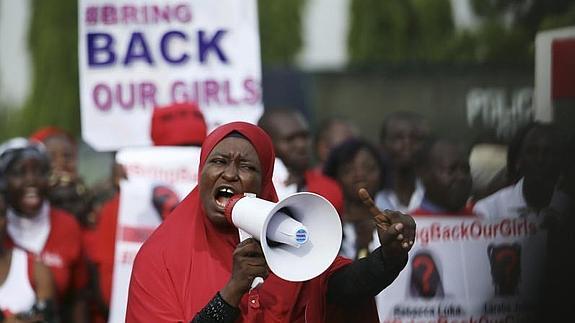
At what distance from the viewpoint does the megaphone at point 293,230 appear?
3.85 m

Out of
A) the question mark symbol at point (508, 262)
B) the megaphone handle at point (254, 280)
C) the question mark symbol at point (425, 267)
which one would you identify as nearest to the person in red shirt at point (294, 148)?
the question mark symbol at point (425, 267)

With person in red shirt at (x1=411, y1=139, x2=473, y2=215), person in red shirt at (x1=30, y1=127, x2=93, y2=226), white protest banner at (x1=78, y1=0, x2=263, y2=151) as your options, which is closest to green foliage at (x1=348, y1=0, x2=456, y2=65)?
person in red shirt at (x1=30, y1=127, x2=93, y2=226)

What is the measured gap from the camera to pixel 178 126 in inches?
258

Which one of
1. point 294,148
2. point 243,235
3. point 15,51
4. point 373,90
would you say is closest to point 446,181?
point 294,148

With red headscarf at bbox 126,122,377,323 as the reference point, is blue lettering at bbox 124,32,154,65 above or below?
above

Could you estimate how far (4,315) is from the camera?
6184 mm

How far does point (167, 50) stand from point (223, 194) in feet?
10.8

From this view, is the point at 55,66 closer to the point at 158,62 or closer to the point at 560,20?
the point at 158,62

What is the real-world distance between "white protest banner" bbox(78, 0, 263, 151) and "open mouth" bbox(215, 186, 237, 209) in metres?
3.13

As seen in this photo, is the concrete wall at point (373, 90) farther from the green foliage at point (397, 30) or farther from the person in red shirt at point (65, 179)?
the green foliage at point (397, 30)

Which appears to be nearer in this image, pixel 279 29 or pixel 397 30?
pixel 397 30

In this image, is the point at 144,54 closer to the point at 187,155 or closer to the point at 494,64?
the point at 187,155

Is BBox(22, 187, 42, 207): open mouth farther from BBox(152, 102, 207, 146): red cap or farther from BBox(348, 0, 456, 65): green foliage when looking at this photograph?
BBox(348, 0, 456, 65): green foliage

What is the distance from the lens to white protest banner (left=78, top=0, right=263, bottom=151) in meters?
7.30
